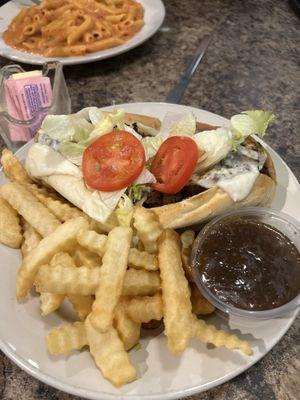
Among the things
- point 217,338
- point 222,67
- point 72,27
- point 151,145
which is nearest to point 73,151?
point 151,145

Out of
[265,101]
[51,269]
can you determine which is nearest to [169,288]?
[51,269]

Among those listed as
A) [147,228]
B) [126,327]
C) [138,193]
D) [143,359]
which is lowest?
[143,359]

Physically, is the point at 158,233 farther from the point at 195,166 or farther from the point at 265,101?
the point at 265,101

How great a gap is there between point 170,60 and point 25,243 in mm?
1837

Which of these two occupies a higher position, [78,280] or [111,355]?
[78,280]

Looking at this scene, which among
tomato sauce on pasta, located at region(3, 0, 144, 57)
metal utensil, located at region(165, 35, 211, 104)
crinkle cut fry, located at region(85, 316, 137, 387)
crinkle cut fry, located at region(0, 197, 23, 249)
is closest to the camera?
crinkle cut fry, located at region(85, 316, 137, 387)

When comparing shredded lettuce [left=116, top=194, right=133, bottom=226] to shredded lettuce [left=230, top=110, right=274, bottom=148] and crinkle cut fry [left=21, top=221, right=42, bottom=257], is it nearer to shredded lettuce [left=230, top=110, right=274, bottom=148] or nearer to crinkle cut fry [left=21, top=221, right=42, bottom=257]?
crinkle cut fry [left=21, top=221, right=42, bottom=257]

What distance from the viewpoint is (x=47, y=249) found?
1478 mm

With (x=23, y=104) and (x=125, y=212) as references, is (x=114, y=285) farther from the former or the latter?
(x=23, y=104)

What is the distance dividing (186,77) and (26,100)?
3.34 feet

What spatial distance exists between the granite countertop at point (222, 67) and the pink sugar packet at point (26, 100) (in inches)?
16.5

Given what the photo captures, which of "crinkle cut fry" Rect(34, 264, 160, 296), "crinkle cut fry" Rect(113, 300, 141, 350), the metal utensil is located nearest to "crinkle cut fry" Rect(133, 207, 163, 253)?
"crinkle cut fry" Rect(34, 264, 160, 296)

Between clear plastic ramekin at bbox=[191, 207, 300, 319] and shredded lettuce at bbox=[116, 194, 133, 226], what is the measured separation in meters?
0.27

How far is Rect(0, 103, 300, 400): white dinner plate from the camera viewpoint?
1.38 meters
